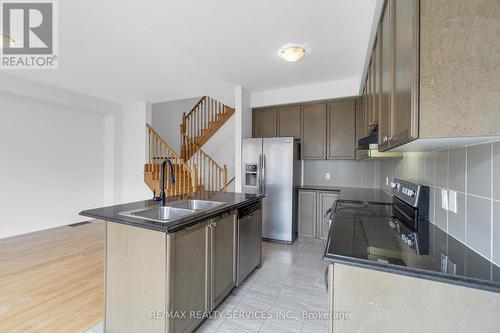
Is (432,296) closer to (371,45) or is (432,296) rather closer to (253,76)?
(371,45)

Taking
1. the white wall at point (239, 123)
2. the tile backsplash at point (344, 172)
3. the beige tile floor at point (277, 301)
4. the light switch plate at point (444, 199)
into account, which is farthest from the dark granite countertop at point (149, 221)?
the tile backsplash at point (344, 172)

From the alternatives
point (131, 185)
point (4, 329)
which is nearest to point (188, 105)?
point (131, 185)

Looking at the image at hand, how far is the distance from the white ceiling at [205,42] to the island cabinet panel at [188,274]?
6.23 feet

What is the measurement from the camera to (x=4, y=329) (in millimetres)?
1833

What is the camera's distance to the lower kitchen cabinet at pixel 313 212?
3918 millimetres

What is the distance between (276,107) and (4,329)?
423 cm

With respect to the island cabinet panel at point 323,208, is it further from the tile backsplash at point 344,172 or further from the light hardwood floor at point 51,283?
the light hardwood floor at point 51,283

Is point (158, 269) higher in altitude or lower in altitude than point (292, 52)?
lower

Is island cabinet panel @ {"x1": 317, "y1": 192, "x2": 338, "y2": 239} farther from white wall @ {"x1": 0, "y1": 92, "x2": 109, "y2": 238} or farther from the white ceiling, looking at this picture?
white wall @ {"x1": 0, "y1": 92, "x2": 109, "y2": 238}

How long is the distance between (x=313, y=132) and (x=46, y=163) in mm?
5056

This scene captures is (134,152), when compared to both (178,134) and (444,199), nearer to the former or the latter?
(178,134)

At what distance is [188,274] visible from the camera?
1.65m

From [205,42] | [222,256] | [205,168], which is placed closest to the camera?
[222,256]

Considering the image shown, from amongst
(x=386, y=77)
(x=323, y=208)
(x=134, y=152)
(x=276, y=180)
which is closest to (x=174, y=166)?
(x=134, y=152)
